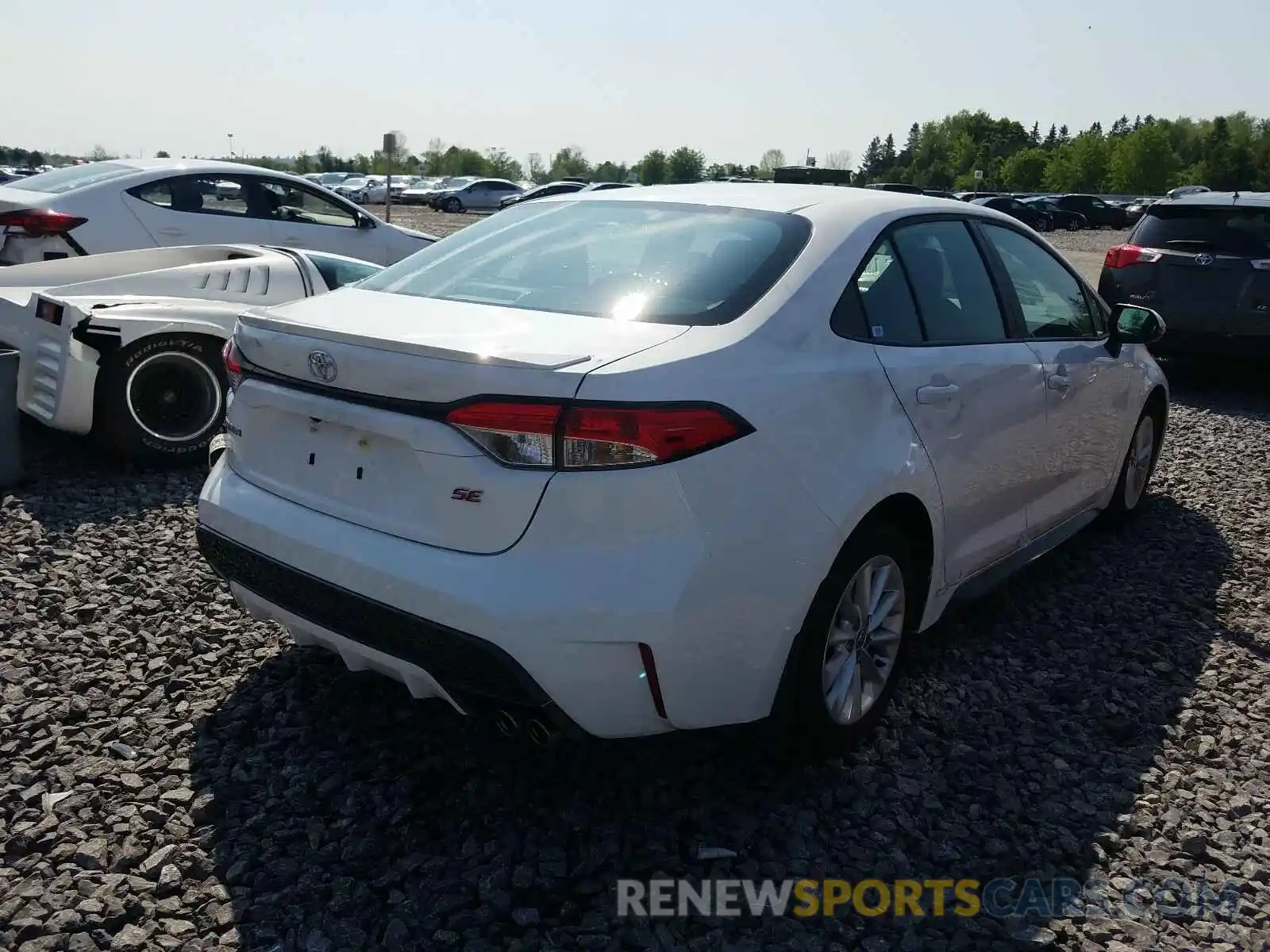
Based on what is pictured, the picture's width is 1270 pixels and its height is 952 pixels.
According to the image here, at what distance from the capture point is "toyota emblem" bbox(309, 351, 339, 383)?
258 cm

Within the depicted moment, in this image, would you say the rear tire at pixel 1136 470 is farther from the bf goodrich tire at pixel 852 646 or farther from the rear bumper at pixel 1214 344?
the rear bumper at pixel 1214 344

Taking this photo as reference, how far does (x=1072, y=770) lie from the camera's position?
3.16 meters

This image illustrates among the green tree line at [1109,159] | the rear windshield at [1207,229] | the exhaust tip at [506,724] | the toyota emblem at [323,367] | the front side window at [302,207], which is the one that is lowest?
the exhaust tip at [506,724]

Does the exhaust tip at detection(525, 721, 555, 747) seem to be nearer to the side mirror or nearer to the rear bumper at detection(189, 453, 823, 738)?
the rear bumper at detection(189, 453, 823, 738)

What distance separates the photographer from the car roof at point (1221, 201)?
8703 millimetres

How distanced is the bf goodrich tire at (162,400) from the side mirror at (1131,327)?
434 centimetres

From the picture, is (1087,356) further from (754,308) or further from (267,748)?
(267,748)

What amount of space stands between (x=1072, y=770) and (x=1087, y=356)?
72.6 inches

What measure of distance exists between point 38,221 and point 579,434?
694 cm

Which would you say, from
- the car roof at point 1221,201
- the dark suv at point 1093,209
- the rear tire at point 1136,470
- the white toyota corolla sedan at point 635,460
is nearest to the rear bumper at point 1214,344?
the car roof at point 1221,201

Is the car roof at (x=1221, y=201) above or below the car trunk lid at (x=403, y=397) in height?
above

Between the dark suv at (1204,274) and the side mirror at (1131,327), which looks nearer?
the side mirror at (1131,327)

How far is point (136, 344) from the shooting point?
530 centimetres

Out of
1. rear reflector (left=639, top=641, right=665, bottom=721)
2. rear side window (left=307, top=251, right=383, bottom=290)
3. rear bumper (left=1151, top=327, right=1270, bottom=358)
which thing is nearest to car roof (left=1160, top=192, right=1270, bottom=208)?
rear bumper (left=1151, top=327, right=1270, bottom=358)
